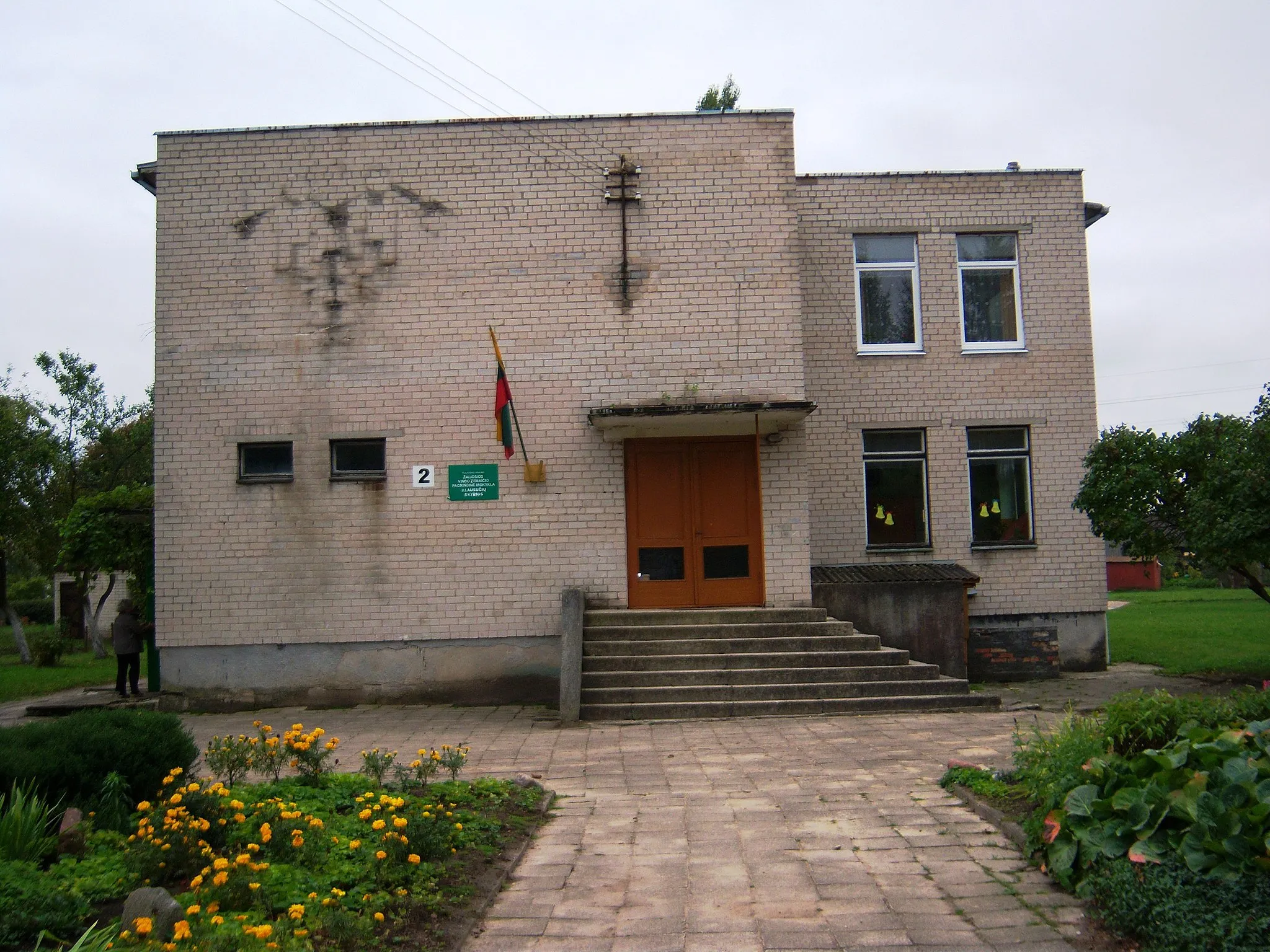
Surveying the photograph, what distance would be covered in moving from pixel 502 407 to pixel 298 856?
770 cm

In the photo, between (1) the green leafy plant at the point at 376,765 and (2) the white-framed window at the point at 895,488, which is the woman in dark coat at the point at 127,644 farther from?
(2) the white-framed window at the point at 895,488

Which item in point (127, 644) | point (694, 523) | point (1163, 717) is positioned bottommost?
point (127, 644)

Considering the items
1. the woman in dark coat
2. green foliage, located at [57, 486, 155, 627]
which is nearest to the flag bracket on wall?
green foliage, located at [57, 486, 155, 627]

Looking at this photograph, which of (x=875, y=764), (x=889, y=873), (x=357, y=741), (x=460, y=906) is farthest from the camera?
(x=357, y=741)

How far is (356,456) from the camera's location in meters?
13.6

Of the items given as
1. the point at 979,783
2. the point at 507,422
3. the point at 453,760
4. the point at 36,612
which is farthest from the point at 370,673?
the point at 36,612

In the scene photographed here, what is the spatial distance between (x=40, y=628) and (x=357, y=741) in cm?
3163

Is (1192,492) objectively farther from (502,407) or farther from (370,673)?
(370,673)

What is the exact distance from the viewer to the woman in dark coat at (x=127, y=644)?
15.2m

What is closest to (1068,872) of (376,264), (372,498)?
(372,498)

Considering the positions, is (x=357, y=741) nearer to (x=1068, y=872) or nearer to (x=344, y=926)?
(x=344, y=926)

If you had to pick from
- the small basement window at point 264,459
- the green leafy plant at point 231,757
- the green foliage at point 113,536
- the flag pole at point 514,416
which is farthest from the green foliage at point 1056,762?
the green foliage at point 113,536

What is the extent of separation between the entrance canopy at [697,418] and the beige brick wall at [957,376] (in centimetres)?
244

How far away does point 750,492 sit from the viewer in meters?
13.6
